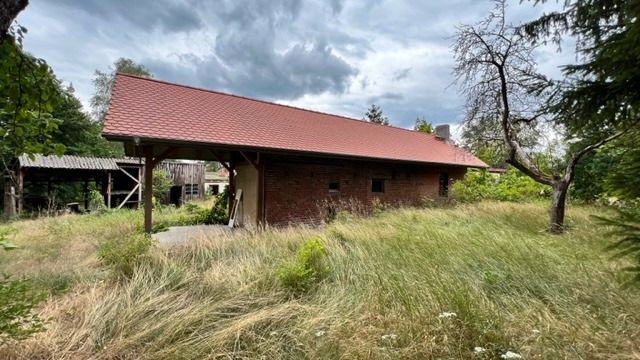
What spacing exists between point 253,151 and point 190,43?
436cm

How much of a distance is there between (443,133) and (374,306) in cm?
2059

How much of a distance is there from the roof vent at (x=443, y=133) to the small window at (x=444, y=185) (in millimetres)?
4678

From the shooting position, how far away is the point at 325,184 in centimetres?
1248

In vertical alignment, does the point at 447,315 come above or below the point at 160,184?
below

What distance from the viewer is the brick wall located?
36.9 feet

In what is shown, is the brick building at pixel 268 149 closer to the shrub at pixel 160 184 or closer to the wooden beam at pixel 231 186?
the wooden beam at pixel 231 186

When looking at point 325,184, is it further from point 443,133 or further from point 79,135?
point 79,135

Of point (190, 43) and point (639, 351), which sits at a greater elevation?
point (190, 43)

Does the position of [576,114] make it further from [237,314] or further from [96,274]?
[96,274]

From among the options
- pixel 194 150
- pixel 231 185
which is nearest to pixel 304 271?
pixel 194 150

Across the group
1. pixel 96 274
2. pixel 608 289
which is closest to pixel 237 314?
→ pixel 96 274

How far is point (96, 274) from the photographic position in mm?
5375

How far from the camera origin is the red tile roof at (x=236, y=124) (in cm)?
922

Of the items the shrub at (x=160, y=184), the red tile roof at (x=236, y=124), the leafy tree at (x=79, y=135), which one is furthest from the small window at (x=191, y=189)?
the red tile roof at (x=236, y=124)
